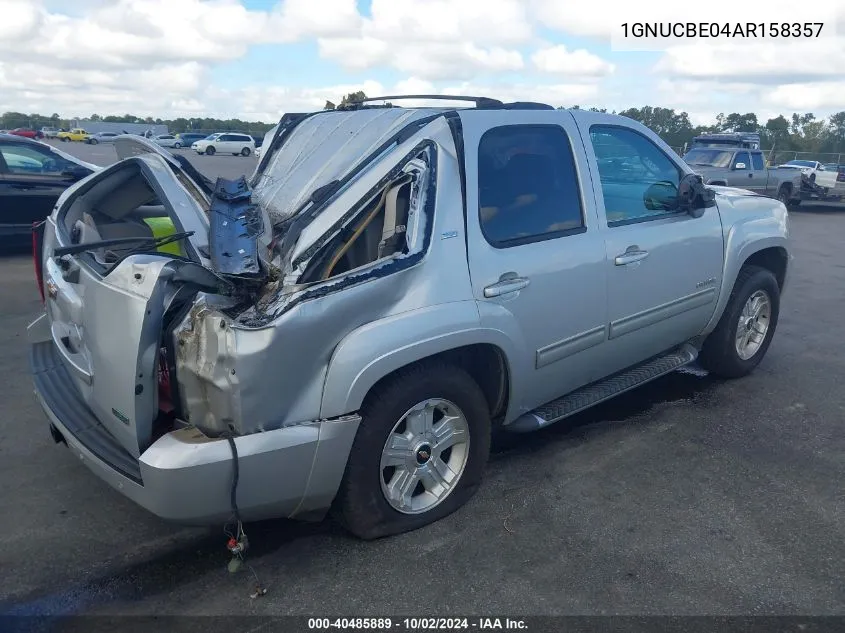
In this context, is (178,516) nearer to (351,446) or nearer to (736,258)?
(351,446)

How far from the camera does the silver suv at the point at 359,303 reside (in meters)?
2.76

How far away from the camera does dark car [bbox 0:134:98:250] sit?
29.7ft

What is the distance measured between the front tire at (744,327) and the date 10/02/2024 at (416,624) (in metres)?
3.18

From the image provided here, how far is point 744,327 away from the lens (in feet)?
17.8

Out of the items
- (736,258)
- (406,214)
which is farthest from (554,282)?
(736,258)

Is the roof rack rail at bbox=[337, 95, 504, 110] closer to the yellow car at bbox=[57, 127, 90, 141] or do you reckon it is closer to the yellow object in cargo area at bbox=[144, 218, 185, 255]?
the yellow object in cargo area at bbox=[144, 218, 185, 255]

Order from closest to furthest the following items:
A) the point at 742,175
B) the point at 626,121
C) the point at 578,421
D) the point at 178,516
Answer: the point at 178,516, the point at 626,121, the point at 578,421, the point at 742,175

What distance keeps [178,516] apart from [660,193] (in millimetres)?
3385

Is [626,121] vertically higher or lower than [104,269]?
higher

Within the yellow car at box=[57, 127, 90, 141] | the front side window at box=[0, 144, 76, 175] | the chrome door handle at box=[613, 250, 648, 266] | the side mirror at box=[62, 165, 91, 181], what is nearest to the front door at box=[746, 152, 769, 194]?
the side mirror at box=[62, 165, 91, 181]

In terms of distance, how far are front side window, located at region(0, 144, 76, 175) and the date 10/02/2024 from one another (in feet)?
27.3

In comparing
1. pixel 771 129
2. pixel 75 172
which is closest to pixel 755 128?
pixel 771 129

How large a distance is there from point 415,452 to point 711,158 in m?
16.6

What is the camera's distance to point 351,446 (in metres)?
3.02
